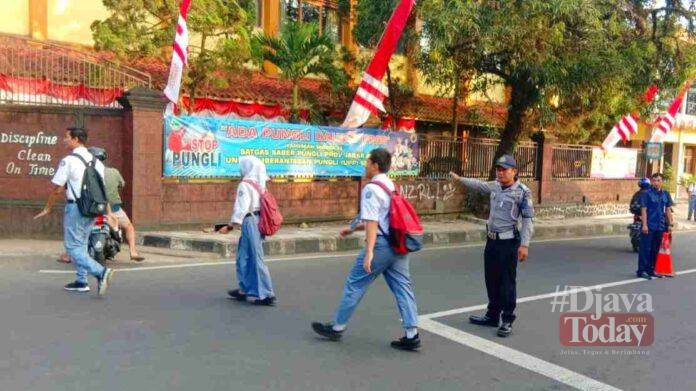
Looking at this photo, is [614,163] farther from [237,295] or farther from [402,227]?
[402,227]

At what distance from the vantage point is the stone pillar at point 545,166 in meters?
19.6

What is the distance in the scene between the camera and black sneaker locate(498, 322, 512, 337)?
235 inches

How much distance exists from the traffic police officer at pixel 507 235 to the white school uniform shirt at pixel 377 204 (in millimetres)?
1305

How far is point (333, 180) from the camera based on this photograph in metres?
14.7

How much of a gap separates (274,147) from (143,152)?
2888 millimetres

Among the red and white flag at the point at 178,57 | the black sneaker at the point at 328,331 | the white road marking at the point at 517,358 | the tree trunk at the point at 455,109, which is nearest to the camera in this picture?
the white road marking at the point at 517,358

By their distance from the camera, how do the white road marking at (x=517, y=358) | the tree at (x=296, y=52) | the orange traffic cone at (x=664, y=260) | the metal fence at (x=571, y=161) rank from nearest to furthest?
the white road marking at (x=517, y=358), the orange traffic cone at (x=664, y=260), the tree at (x=296, y=52), the metal fence at (x=571, y=161)

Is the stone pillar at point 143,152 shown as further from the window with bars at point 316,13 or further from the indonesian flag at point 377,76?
the window with bars at point 316,13

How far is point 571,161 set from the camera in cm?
2088

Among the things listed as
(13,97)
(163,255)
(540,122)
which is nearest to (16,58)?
(13,97)

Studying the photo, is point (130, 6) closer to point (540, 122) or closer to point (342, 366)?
point (342, 366)

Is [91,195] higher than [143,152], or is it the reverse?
[143,152]

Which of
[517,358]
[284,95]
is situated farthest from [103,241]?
[284,95]

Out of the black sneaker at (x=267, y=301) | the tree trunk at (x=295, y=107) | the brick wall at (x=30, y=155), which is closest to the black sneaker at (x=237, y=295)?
the black sneaker at (x=267, y=301)
